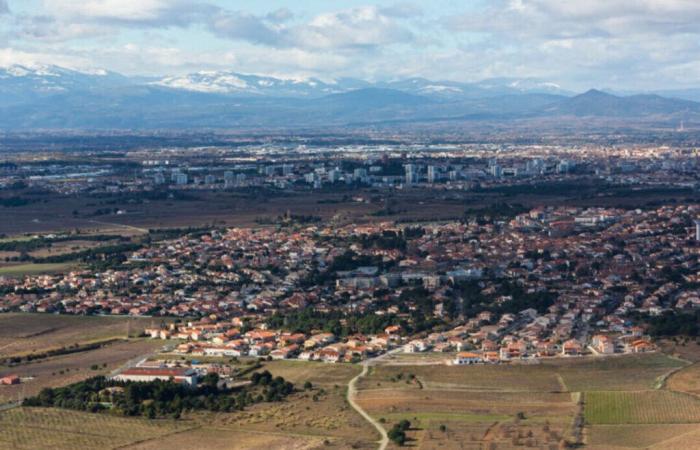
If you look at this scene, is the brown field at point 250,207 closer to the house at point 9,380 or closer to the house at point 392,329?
the house at point 392,329

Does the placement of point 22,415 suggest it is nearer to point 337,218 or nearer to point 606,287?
point 606,287

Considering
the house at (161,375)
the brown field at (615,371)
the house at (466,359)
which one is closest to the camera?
the brown field at (615,371)

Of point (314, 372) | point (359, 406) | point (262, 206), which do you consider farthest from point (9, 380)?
point (262, 206)

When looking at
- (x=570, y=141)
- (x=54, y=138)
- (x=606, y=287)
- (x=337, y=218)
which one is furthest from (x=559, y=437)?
(x=54, y=138)

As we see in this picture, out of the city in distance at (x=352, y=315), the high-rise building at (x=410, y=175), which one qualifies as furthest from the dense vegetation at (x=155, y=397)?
the high-rise building at (x=410, y=175)

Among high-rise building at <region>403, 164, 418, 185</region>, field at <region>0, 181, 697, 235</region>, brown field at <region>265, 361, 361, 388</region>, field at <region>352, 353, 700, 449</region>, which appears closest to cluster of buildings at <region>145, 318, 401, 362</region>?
brown field at <region>265, 361, 361, 388</region>

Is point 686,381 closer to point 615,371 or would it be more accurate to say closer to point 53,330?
point 615,371

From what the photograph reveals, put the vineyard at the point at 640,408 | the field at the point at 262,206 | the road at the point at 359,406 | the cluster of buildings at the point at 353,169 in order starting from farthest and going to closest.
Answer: the cluster of buildings at the point at 353,169 → the field at the point at 262,206 → the vineyard at the point at 640,408 → the road at the point at 359,406
